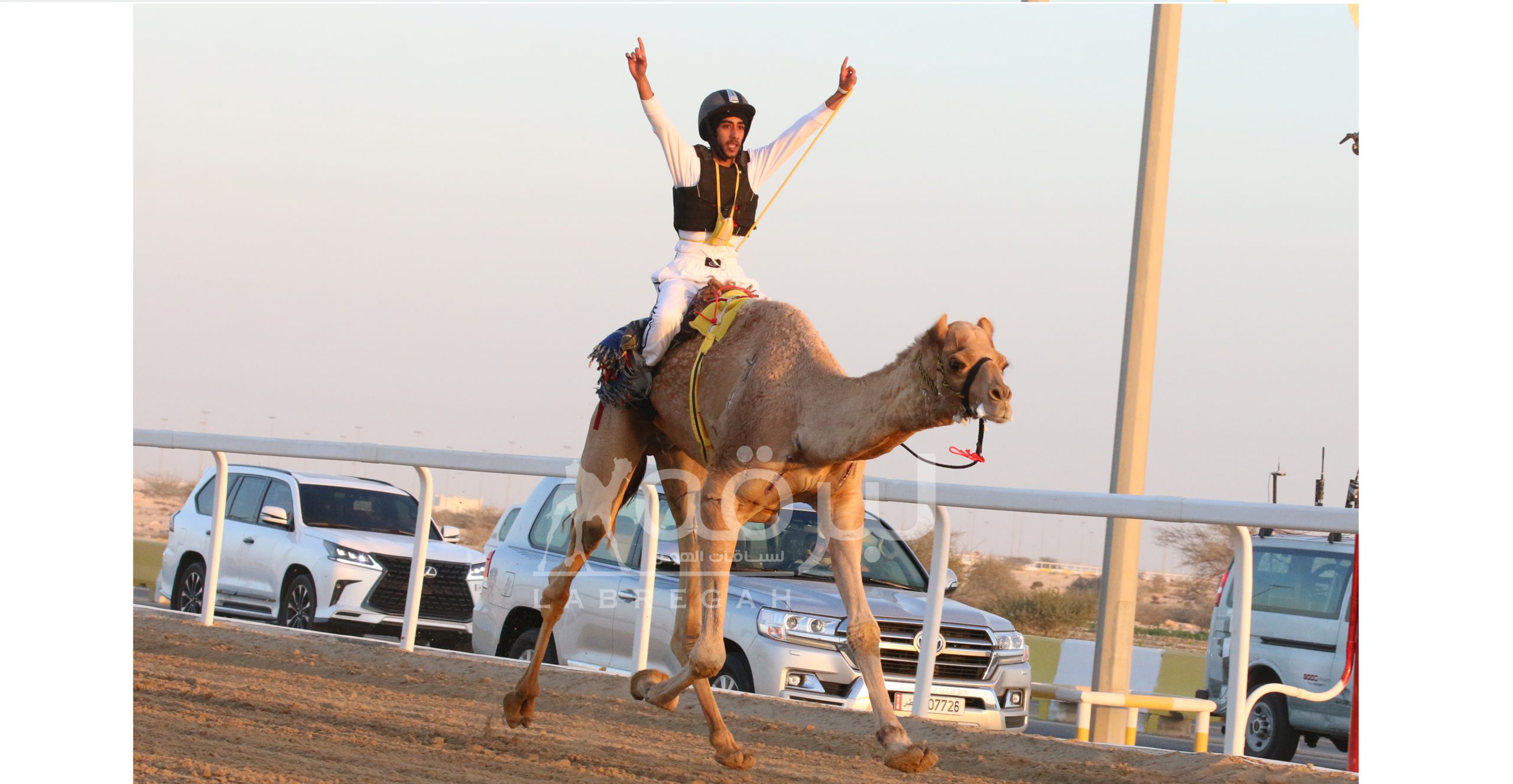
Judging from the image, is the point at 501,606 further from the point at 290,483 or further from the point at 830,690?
the point at 290,483

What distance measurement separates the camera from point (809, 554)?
508 inches

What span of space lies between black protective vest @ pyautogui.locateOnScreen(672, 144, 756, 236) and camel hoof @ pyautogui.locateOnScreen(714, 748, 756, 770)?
103 inches

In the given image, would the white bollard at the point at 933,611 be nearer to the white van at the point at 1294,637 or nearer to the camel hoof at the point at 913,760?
the camel hoof at the point at 913,760

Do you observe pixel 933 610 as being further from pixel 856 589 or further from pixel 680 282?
pixel 680 282

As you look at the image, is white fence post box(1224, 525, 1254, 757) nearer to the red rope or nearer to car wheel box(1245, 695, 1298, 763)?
the red rope

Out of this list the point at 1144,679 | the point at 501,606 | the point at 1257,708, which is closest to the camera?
the point at 501,606

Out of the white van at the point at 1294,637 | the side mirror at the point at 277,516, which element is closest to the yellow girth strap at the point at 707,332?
the white van at the point at 1294,637

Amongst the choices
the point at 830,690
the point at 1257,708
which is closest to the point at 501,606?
the point at 830,690

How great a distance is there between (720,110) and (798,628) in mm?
4537

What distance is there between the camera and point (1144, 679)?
22.2 metres

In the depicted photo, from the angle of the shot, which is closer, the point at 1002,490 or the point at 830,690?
the point at 1002,490

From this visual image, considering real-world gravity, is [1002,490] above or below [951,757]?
above

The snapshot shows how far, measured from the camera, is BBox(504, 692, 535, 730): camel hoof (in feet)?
→ 30.0

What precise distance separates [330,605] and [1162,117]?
10359mm
